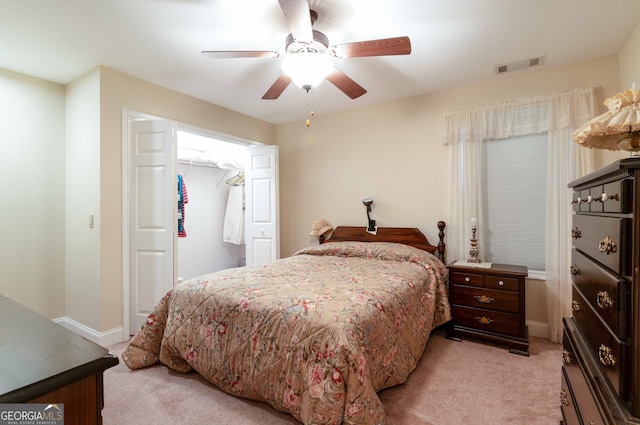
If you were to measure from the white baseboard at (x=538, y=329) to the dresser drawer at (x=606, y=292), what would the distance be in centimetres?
201

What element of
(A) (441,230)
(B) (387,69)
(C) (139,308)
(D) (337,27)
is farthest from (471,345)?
(C) (139,308)

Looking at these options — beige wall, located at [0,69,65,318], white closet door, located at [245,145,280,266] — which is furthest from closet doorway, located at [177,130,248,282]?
beige wall, located at [0,69,65,318]

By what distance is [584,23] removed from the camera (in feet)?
7.11

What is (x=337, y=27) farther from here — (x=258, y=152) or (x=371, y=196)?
(x=258, y=152)

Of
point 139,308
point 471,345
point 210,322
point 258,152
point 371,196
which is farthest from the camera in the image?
point 258,152

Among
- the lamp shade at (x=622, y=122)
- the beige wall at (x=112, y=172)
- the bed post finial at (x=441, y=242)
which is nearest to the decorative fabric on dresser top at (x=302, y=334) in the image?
the bed post finial at (x=441, y=242)

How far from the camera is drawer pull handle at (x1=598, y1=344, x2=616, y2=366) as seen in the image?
3.02 ft

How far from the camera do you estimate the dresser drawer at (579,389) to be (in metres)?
1.04

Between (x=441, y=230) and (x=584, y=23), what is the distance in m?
2.00

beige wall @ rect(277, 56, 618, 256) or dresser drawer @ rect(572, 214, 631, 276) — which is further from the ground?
beige wall @ rect(277, 56, 618, 256)

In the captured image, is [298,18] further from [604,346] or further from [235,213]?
[235,213]

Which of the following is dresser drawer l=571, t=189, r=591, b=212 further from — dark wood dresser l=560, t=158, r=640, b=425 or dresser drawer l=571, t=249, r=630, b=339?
dresser drawer l=571, t=249, r=630, b=339

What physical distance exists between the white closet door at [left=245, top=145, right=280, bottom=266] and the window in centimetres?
253

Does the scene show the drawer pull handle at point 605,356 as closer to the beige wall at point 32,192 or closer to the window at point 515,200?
the window at point 515,200
